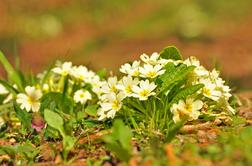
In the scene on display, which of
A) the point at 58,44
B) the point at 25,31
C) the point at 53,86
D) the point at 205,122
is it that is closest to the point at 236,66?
the point at 58,44

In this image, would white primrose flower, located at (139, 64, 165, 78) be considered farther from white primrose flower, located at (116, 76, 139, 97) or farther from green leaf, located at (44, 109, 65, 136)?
green leaf, located at (44, 109, 65, 136)

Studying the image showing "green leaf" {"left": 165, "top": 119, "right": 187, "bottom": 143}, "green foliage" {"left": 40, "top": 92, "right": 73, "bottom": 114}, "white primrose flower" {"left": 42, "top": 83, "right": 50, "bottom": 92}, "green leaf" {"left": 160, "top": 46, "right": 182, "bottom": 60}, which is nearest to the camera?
"green leaf" {"left": 165, "top": 119, "right": 187, "bottom": 143}

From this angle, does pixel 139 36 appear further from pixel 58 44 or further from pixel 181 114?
pixel 181 114

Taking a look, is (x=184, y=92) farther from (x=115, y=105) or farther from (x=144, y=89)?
(x=115, y=105)

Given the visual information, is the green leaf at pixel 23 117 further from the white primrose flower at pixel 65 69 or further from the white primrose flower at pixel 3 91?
the white primrose flower at pixel 3 91

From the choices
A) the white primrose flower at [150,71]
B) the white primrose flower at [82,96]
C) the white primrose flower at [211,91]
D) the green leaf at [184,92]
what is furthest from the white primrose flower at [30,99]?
the white primrose flower at [211,91]

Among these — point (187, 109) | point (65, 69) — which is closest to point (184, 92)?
point (187, 109)

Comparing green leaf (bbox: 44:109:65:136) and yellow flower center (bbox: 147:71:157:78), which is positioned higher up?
yellow flower center (bbox: 147:71:157:78)

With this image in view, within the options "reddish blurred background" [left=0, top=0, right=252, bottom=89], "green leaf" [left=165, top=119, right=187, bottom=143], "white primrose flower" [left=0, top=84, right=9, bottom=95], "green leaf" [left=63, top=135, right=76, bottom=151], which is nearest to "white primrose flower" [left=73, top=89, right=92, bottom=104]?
"white primrose flower" [left=0, top=84, right=9, bottom=95]
